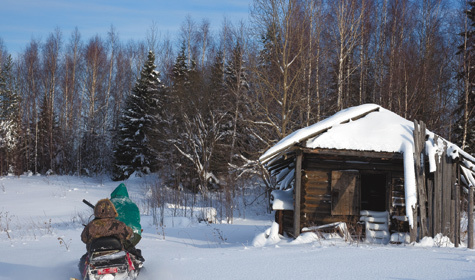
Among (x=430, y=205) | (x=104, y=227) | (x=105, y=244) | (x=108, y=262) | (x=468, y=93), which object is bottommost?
(x=108, y=262)

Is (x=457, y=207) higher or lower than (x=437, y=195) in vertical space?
lower

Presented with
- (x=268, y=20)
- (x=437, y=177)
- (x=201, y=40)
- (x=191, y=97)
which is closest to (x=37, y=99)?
(x=201, y=40)

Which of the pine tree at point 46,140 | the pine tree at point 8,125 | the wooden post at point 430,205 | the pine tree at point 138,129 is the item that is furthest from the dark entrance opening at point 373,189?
the pine tree at point 8,125

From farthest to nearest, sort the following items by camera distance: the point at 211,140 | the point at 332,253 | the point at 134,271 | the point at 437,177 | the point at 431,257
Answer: the point at 211,140, the point at 437,177, the point at 332,253, the point at 431,257, the point at 134,271

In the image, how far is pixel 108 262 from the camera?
251 inches

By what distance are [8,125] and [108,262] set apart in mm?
39095

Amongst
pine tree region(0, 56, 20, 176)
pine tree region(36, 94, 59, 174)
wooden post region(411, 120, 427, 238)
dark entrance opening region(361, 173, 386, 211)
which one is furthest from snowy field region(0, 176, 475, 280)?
pine tree region(36, 94, 59, 174)

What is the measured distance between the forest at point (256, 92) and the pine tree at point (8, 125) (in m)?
0.13

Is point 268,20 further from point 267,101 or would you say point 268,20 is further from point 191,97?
point 191,97

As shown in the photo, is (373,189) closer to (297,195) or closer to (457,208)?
(297,195)

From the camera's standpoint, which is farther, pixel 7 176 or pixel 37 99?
pixel 37 99

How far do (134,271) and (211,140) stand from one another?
74.2 ft

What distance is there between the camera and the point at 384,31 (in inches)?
1171

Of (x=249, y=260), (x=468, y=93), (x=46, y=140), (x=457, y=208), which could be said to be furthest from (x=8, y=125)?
(x=457, y=208)
